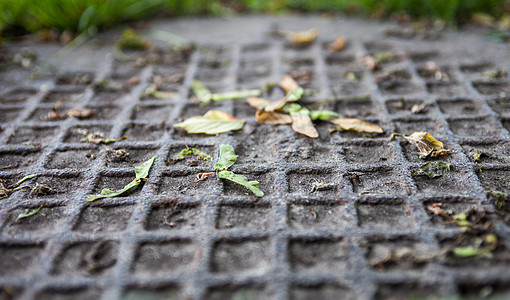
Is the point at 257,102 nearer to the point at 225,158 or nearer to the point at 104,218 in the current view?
the point at 225,158

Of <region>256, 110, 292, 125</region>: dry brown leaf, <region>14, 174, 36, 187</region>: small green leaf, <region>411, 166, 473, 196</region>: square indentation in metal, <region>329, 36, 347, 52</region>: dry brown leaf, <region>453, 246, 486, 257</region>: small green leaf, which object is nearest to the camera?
<region>453, 246, 486, 257</region>: small green leaf

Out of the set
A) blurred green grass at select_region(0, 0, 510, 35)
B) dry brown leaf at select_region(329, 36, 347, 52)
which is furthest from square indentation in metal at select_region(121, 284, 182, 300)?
blurred green grass at select_region(0, 0, 510, 35)

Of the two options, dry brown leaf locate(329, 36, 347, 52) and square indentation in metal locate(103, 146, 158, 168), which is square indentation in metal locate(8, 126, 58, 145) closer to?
square indentation in metal locate(103, 146, 158, 168)

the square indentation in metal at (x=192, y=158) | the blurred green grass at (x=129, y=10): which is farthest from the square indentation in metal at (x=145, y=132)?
the blurred green grass at (x=129, y=10)

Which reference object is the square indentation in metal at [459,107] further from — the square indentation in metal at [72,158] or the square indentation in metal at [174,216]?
the square indentation in metal at [72,158]

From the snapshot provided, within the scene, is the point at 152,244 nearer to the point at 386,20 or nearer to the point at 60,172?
the point at 60,172

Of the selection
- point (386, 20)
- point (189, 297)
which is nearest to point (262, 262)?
point (189, 297)
